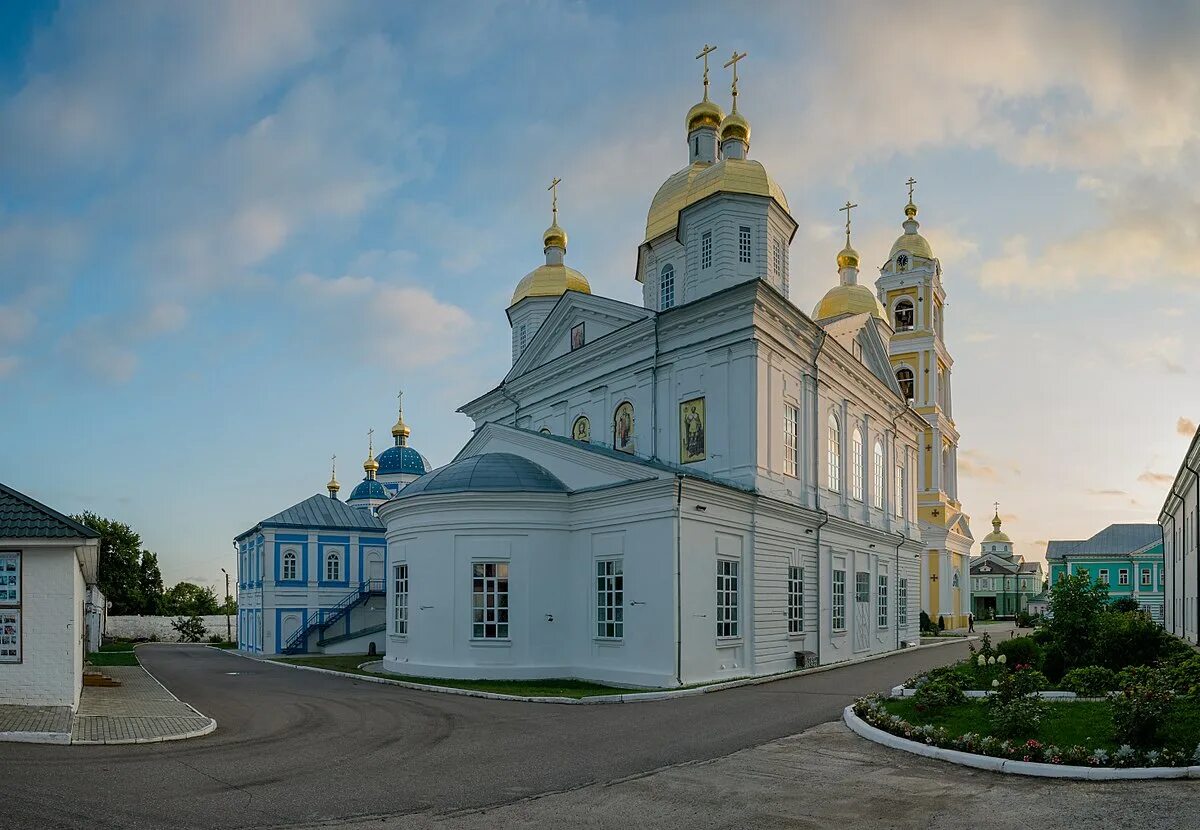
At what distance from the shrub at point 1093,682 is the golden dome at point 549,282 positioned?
81.3 feet

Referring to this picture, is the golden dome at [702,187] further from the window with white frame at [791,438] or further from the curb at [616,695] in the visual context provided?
the curb at [616,695]

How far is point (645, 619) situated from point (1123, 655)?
933cm

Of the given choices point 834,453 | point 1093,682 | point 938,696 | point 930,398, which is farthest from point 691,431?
point 930,398

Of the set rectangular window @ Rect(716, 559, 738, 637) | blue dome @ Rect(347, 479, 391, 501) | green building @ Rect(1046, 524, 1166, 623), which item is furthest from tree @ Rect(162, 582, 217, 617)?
green building @ Rect(1046, 524, 1166, 623)

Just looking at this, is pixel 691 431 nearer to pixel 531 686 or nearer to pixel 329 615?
pixel 531 686

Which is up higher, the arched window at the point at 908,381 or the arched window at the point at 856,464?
the arched window at the point at 908,381

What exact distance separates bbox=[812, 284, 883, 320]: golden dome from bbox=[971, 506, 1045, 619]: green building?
61491 mm

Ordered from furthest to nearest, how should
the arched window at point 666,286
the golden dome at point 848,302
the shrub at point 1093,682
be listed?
the golden dome at point 848,302 < the arched window at point 666,286 < the shrub at point 1093,682

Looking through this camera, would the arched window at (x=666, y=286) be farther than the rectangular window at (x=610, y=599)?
Yes

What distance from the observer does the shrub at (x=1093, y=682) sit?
14.9 metres

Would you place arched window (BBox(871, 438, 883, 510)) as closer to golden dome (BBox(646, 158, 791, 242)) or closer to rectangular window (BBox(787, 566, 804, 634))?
rectangular window (BBox(787, 566, 804, 634))

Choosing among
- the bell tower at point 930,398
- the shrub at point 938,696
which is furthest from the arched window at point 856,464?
the bell tower at point 930,398

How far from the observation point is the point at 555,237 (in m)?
38.5

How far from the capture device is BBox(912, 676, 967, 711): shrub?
14336 mm
